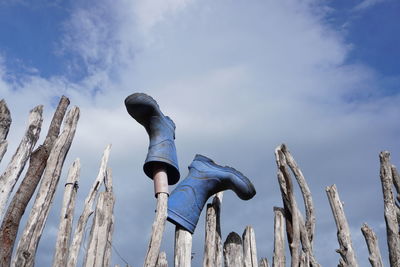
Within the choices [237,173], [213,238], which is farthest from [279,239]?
[237,173]

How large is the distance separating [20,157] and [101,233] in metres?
1.21

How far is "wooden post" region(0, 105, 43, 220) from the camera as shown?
4223 millimetres

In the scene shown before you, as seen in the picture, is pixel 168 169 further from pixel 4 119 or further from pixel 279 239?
pixel 4 119

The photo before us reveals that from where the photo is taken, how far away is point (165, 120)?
4895mm

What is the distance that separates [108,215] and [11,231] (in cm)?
91

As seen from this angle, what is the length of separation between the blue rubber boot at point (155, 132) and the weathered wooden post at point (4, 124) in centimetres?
121

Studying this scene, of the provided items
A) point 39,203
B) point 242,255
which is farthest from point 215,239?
point 39,203

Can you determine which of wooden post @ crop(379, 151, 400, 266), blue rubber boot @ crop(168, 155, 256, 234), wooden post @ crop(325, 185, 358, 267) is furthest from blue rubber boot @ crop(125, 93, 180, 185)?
wooden post @ crop(379, 151, 400, 266)

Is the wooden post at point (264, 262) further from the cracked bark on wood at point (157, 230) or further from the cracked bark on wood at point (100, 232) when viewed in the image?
the cracked bark on wood at point (100, 232)

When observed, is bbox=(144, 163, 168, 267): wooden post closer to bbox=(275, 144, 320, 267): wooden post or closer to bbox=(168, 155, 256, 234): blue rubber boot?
bbox=(168, 155, 256, 234): blue rubber boot

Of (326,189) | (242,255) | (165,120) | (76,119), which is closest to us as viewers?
(242,255)

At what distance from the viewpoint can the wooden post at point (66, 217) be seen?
4164 millimetres

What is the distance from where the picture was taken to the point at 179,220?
14.0ft

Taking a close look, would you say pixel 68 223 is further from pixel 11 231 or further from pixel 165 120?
pixel 165 120
